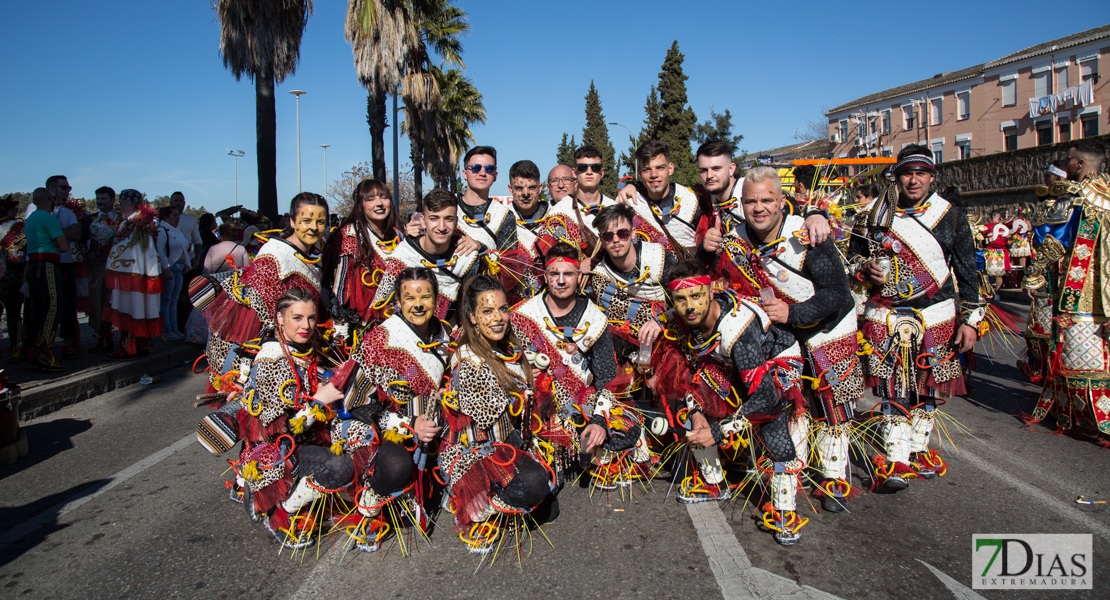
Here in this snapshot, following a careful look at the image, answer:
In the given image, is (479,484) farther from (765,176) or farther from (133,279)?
(133,279)

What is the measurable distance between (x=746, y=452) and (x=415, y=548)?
1967mm

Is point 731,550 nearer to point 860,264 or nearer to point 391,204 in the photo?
point 860,264

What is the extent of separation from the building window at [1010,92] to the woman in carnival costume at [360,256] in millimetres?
42975

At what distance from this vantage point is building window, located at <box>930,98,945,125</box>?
3991cm

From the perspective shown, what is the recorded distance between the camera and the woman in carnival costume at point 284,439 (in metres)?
3.23

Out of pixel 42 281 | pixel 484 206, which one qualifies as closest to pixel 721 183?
pixel 484 206

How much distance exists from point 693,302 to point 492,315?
43.1 inches

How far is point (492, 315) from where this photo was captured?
352 cm

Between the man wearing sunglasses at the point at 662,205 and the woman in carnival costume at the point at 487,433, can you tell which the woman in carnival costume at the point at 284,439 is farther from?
the man wearing sunglasses at the point at 662,205

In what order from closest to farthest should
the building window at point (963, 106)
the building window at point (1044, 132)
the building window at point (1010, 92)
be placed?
the building window at point (1044, 132), the building window at point (1010, 92), the building window at point (963, 106)

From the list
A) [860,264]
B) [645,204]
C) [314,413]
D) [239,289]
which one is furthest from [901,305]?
[239,289]

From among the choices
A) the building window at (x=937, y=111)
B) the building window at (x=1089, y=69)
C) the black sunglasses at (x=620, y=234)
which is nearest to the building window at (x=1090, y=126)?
the building window at (x=1089, y=69)

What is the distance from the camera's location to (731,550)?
3182mm

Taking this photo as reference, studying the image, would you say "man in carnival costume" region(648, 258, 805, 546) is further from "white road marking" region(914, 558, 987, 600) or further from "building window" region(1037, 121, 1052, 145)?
"building window" region(1037, 121, 1052, 145)
